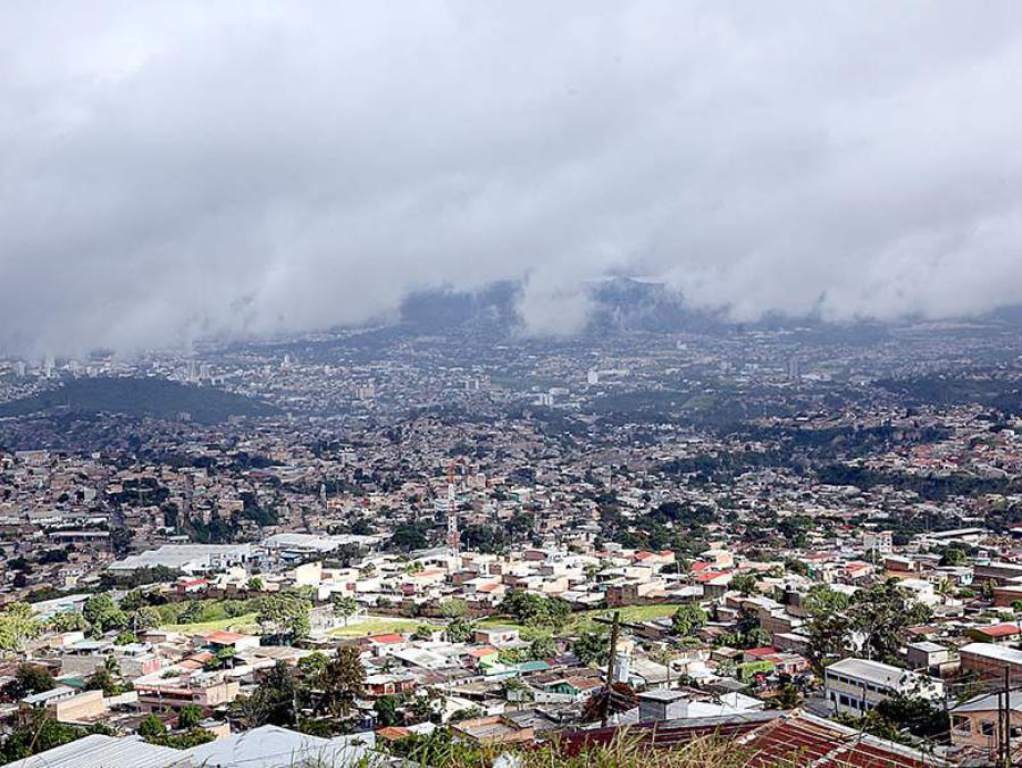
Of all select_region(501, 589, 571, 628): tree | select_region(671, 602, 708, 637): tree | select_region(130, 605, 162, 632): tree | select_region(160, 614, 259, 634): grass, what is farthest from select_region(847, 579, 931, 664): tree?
select_region(130, 605, 162, 632): tree

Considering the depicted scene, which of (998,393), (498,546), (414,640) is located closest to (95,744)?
(414,640)

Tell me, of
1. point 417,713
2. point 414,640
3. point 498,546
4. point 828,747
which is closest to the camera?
point 828,747

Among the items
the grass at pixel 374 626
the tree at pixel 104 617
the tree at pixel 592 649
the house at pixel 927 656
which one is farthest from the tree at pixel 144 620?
the house at pixel 927 656

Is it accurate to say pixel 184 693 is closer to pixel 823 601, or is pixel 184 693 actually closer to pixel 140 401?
pixel 823 601

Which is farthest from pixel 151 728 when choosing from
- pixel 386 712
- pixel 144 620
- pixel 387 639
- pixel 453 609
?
pixel 453 609

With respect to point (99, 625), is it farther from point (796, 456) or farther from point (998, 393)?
point (998, 393)

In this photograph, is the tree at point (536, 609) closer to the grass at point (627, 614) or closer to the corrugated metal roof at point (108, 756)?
the grass at point (627, 614)
